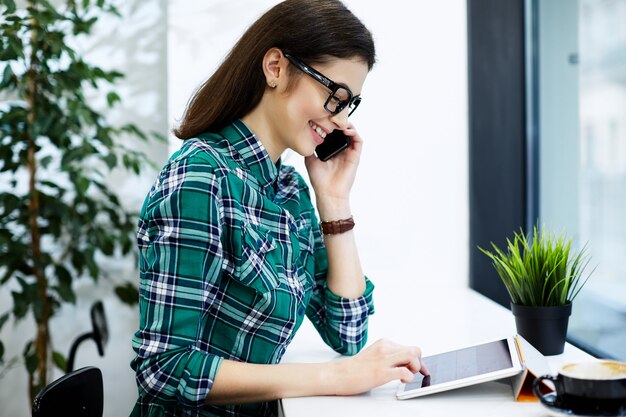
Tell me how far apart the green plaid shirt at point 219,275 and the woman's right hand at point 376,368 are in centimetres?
16

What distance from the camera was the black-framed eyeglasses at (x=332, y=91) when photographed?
1.19 metres

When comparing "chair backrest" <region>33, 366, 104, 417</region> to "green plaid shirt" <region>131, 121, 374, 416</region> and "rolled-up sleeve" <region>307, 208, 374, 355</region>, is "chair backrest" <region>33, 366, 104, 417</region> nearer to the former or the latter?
"green plaid shirt" <region>131, 121, 374, 416</region>

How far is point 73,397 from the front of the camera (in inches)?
41.7

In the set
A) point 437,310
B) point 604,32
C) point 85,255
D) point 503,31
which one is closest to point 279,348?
point 437,310

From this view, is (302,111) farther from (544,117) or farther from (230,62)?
(544,117)

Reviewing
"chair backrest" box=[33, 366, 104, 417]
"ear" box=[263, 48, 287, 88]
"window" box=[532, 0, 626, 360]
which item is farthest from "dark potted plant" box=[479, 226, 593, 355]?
"window" box=[532, 0, 626, 360]

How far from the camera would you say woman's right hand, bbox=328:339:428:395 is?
1050 mm

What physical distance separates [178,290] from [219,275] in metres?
0.09

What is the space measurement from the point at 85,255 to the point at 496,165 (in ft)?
4.43

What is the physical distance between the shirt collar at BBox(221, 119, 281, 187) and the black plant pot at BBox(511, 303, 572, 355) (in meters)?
0.57

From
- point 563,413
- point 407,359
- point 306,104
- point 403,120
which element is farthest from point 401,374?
point 403,120

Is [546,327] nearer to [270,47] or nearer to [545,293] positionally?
[545,293]

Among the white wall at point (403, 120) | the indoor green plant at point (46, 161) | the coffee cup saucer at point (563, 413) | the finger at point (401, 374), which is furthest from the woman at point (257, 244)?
the indoor green plant at point (46, 161)

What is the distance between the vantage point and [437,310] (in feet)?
6.04
